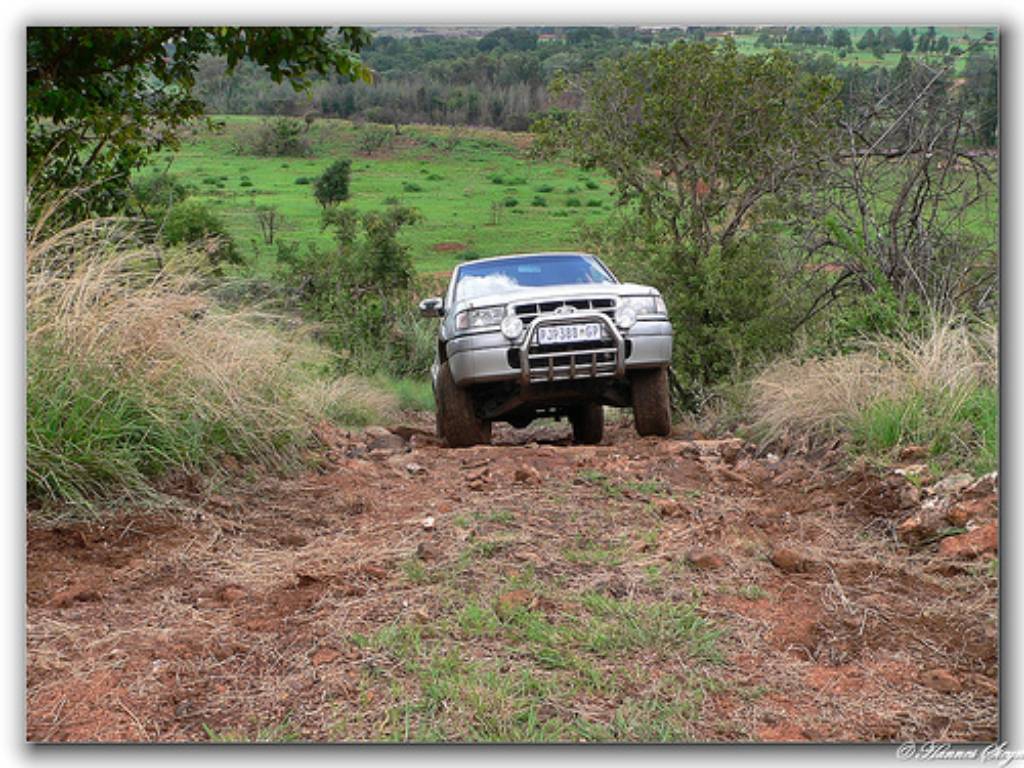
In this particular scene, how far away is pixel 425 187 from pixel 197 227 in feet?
9.47

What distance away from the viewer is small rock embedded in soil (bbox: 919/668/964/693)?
364cm

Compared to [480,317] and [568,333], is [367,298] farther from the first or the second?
[568,333]

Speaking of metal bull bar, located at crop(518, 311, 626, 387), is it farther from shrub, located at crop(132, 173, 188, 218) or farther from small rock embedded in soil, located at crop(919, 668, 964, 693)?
small rock embedded in soil, located at crop(919, 668, 964, 693)

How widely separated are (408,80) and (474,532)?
2.29 metres

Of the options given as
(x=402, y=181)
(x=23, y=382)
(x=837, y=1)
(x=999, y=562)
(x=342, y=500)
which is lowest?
(x=342, y=500)

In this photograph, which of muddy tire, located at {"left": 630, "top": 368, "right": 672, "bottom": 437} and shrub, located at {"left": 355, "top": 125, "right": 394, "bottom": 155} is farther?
muddy tire, located at {"left": 630, "top": 368, "right": 672, "bottom": 437}

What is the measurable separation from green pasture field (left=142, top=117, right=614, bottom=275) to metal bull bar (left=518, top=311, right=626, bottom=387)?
109cm

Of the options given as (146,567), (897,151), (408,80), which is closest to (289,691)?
(146,567)

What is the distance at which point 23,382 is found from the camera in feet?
14.3

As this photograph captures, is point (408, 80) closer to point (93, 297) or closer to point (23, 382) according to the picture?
point (93, 297)

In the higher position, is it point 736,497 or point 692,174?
point 692,174

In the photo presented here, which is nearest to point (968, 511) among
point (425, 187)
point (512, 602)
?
point (512, 602)

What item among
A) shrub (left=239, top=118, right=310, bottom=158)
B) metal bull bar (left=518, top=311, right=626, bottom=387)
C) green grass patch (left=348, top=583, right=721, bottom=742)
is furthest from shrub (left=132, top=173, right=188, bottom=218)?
green grass patch (left=348, top=583, right=721, bottom=742)

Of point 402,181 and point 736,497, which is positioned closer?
point 736,497
